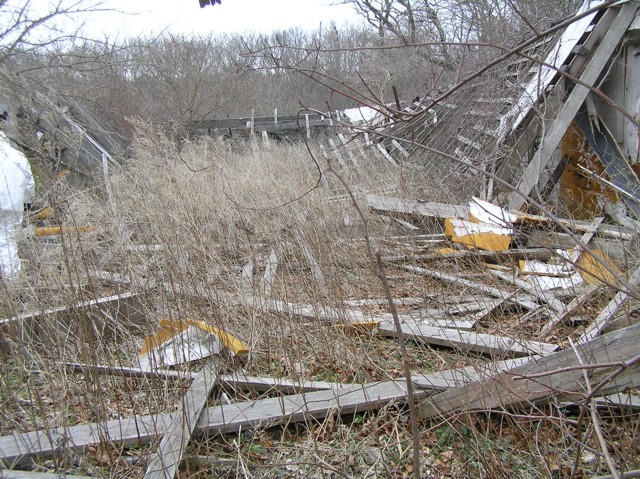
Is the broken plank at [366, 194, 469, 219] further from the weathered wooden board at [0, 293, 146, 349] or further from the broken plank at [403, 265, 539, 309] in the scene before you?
the weathered wooden board at [0, 293, 146, 349]

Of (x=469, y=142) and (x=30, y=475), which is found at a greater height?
(x=469, y=142)

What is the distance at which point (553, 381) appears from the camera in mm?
2268

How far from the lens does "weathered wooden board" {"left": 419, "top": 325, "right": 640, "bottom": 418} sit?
211 cm

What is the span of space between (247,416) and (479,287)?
225 centimetres

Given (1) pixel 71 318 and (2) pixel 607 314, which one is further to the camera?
(2) pixel 607 314

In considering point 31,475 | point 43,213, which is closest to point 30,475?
point 31,475

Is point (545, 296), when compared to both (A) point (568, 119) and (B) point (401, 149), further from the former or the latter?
(B) point (401, 149)

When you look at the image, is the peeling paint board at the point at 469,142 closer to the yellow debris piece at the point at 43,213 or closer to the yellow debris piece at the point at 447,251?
the yellow debris piece at the point at 447,251

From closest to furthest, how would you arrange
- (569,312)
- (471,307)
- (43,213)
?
(569,312) < (471,307) < (43,213)

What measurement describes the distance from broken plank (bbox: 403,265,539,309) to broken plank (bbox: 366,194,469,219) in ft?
4.54


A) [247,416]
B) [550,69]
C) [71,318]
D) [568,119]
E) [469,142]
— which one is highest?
[550,69]

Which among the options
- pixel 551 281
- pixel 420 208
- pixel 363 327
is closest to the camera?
pixel 363 327

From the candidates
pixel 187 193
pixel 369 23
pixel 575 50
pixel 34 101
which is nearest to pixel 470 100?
pixel 575 50

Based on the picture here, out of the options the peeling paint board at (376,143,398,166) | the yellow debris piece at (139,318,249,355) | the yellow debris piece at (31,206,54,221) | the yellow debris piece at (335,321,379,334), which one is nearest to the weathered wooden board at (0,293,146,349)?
the yellow debris piece at (139,318,249,355)
